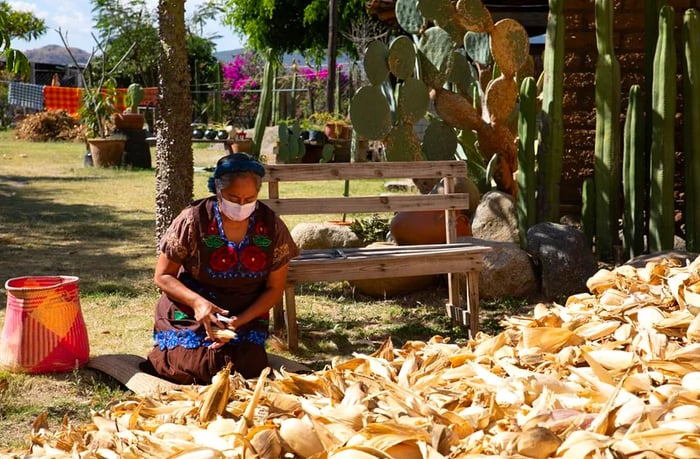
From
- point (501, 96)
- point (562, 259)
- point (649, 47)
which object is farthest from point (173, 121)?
point (649, 47)

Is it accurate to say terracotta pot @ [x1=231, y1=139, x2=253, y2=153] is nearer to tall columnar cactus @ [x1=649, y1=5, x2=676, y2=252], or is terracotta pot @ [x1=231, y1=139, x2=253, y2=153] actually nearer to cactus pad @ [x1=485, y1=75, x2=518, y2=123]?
cactus pad @ [x1=485, y1=75, x2=518, y2=123]

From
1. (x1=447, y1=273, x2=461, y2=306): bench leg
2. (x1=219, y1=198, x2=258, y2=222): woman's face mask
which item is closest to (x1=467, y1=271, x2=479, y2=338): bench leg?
(x1=447, y1=273, x2=461, y2=306): bench leg

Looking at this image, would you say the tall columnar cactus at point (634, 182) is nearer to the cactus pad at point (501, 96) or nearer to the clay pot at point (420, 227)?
the cactus pad at point (501, 96)

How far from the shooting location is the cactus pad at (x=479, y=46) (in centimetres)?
835

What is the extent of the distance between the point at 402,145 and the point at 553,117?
1.48 m

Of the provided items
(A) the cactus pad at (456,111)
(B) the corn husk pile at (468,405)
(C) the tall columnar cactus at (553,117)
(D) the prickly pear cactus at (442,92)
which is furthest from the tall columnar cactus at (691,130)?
(B) the corn husk pile at (468,405)

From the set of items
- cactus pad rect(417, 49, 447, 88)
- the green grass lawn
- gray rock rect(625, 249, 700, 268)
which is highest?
cactus pad rect(417, 49, 447, 88)

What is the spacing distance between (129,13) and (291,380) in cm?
2787

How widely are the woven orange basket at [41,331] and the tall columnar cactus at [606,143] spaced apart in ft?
13.2

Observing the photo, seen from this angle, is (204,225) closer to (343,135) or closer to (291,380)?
(291,380)

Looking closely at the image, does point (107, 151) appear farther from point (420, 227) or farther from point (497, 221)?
point (420, 227)

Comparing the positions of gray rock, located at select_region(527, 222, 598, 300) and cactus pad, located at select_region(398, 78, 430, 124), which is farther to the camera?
cactus pad, located at select_region(398, 78, 430, 124)

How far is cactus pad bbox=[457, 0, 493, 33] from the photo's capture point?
24.6ft

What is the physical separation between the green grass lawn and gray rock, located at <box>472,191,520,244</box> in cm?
81
